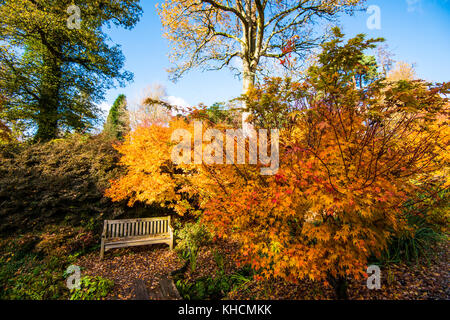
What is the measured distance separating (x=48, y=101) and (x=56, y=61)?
201 centimetres

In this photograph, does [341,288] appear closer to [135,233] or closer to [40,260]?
A: [135,233]

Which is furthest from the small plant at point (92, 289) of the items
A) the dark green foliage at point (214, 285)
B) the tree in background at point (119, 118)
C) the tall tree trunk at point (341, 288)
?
the tree in background at point (119, 118)

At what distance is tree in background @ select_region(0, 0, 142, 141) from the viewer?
8695 millimetres

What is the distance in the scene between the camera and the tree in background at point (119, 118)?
803 inches

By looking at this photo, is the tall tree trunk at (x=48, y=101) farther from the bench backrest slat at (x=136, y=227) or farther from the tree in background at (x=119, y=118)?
the tree in background at (x=119, y=118)

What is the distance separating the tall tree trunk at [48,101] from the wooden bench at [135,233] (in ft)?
22.4

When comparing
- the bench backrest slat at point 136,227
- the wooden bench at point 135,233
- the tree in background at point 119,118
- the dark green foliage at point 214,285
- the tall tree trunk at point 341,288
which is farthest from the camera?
the tree in background at point 119,118

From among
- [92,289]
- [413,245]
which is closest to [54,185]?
[92,289]

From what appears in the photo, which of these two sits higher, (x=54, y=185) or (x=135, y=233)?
(x=54, y=185)

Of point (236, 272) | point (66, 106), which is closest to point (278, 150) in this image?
point (236, 272)

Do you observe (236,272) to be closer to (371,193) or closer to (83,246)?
(371,193)

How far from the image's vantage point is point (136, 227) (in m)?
5.74

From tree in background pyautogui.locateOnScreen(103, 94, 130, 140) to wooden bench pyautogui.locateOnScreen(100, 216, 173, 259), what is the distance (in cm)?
1614

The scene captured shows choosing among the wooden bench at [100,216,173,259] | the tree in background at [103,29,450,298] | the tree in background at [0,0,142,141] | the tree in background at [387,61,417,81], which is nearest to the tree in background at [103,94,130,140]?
the tree in background at [0,0,142,141]
